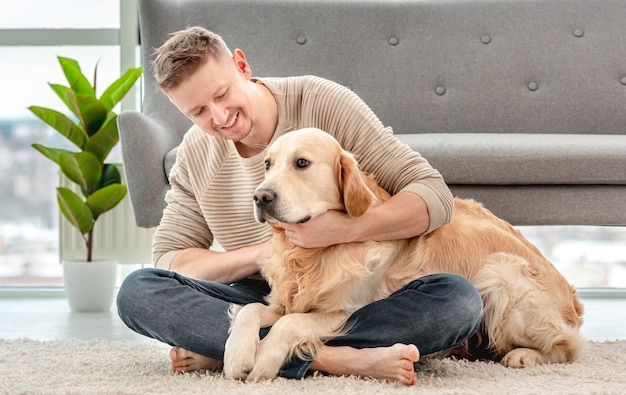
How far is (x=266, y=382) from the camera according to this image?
1659 mm

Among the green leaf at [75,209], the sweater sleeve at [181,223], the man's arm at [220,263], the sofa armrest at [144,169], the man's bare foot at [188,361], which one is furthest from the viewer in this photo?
the green leaf at [75,209]

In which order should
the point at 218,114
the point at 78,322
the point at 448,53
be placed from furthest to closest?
the point at 448,53
the point at 78,322
the point at 218,114

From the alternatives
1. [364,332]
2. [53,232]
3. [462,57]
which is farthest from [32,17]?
[364,332]

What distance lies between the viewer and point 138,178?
2.94m

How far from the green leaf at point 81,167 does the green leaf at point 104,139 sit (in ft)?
0.15

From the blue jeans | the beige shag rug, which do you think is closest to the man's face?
the blue jeans

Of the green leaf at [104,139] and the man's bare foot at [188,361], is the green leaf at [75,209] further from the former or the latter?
the man's bare foot at [188,361]

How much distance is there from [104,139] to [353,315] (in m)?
2.17

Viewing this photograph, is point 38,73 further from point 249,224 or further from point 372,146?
point 372,146

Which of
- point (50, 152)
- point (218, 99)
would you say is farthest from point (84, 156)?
point (218, 99)

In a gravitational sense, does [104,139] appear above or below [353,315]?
above

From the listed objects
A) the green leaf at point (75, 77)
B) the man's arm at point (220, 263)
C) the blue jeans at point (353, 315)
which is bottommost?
the blue jeans at point (353, 315)

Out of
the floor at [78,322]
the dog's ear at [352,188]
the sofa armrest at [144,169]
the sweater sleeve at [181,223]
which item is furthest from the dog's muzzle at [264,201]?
the sofa armrest at [144,169]

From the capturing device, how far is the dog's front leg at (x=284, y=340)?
170 centimetres
